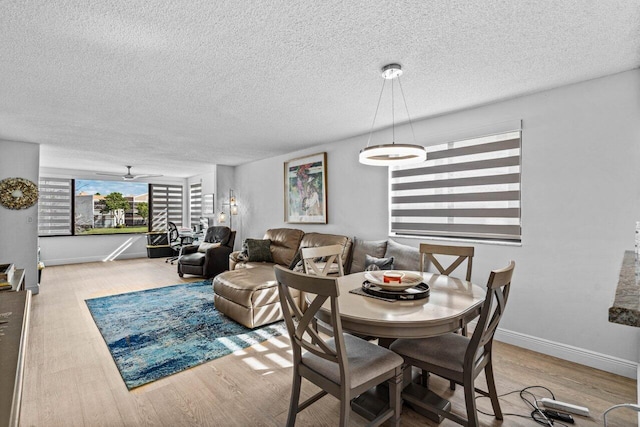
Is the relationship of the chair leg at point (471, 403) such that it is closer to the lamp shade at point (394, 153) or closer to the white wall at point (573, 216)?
the lamp shade at point (394, 153)

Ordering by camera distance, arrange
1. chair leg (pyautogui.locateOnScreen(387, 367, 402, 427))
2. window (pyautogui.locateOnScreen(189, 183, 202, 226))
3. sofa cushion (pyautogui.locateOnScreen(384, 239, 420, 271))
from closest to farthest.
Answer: chair leg (pyautogui.locateOnScreen(387, 367, 402, 427)) → sofa cushion (pyautogui.locateOnScreen(384, 239, 420, 271)) → window (pyautogui.locateOnScreen(189, 183, 202, 226))

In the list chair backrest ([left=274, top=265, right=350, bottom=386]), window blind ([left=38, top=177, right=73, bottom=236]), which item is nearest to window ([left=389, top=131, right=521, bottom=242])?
chair backrest ([left=274, top=265, right=350, bottom=386])

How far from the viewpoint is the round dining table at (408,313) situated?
1519 millimetres

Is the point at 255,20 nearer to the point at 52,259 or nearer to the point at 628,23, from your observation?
the point at 628,23

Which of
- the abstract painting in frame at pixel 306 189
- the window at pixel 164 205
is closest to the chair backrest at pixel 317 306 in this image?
the abstract painting in frame at pixel 306 189

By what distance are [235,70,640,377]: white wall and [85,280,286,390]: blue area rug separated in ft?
8.30

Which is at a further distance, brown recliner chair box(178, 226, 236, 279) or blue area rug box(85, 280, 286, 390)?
brown recliner chair box(178, 226, 236, 279)

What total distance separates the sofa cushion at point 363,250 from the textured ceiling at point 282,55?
1556mm

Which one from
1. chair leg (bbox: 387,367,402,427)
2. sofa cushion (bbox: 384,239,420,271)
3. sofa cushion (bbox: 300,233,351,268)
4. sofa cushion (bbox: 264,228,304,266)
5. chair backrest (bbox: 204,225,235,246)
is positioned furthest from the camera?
chair backrest (bbox: 204,225,235,246)

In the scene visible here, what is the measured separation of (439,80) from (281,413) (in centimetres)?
282

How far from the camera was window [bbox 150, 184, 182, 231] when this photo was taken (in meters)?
8.91

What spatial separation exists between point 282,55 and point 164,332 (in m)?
2.99

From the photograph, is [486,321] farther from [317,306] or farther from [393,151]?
[393,151]

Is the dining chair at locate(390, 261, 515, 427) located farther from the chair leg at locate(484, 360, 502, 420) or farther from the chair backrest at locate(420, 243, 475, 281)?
the chair backrest at locate(420, 243, 475, 281)
